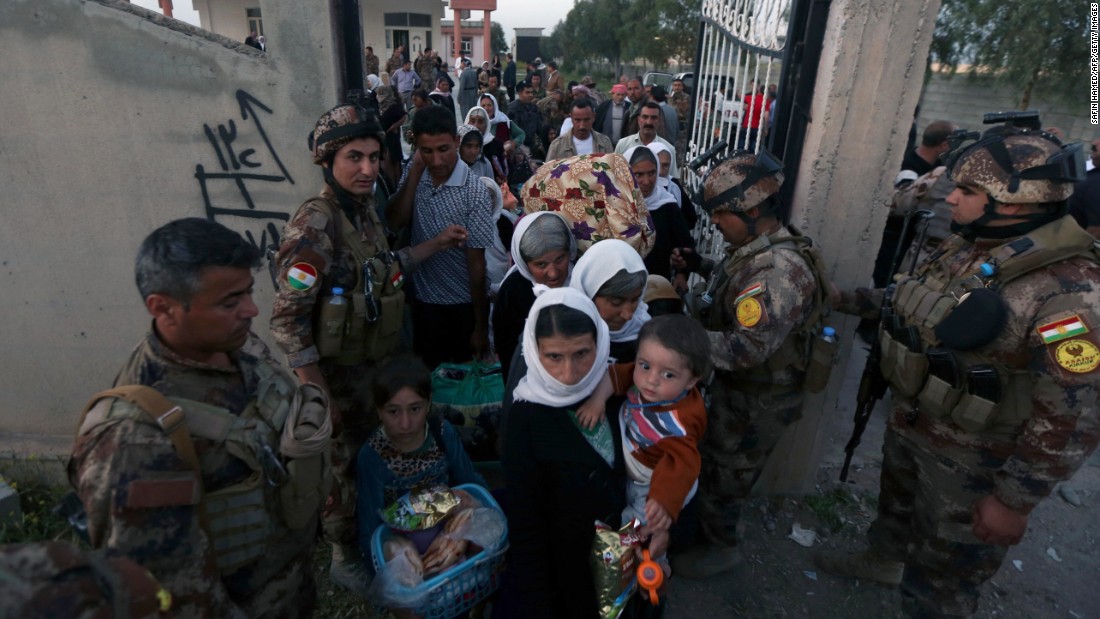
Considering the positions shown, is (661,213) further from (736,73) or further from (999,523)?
(999,523)

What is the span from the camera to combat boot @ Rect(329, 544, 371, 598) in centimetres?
276

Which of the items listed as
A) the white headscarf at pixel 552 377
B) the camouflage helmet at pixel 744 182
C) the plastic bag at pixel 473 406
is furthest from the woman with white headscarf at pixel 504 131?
the white headscarf at pixel 552 377

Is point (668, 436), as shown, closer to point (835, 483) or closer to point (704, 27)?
point (835, 483)

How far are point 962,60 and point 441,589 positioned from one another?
1884cm

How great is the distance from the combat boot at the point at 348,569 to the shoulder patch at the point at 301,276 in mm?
1284

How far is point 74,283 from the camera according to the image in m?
3.21

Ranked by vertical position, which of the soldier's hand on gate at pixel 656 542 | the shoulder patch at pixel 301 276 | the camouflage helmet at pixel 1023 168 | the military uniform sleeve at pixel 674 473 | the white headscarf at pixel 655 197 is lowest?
the soldier's hand on gate at pixel 656 542

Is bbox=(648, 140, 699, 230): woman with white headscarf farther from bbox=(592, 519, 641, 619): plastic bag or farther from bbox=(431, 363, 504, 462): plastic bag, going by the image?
bbox=(592, 519, 641, 619): plastic bag

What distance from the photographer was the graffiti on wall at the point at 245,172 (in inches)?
117

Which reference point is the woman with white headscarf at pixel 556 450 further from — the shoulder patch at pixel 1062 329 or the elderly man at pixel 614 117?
the elderly man at pixel 614 117

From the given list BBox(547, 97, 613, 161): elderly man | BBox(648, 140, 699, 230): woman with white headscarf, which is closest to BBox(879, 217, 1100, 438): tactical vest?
→ BBox(648, 140, 699, 230): woman with white headscarf

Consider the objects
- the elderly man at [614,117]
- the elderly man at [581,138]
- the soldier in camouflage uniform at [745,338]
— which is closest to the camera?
the soldier in camouflage uniform at [745,338]

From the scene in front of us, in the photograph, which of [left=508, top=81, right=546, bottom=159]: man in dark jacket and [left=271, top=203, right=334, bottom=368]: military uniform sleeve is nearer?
[left=271, top=203, right=334, bottom=368]: military uniform sleeve

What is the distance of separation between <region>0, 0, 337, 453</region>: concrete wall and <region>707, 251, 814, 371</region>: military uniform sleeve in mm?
2154
